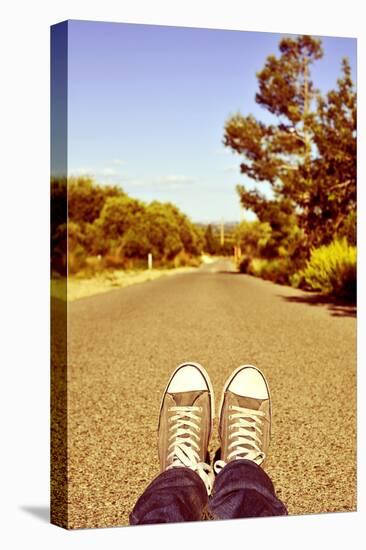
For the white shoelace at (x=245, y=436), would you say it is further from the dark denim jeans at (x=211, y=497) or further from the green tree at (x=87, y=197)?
the green tree at (x=87, y=197)

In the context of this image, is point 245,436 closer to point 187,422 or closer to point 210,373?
point 187,422

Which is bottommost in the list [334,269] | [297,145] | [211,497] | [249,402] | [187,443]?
[211,497]

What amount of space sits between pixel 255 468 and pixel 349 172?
286cm

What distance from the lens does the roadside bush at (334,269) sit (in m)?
5.95

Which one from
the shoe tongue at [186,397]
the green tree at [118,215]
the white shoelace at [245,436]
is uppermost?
the green tree at [118,215]

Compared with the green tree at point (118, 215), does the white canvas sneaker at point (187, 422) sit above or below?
below

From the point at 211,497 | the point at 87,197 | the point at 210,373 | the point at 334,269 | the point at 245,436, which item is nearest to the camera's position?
the point at 211,497

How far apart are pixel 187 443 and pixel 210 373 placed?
1919mm

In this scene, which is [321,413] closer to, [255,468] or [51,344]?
[255,468]

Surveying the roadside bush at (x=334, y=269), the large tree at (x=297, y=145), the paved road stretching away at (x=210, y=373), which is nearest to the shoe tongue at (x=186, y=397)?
the paved road stretching away at (x=210, y=373)

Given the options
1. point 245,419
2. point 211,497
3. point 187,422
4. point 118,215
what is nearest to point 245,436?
point 245,419

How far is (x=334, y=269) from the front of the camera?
6.32m

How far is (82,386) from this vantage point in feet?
15.1
